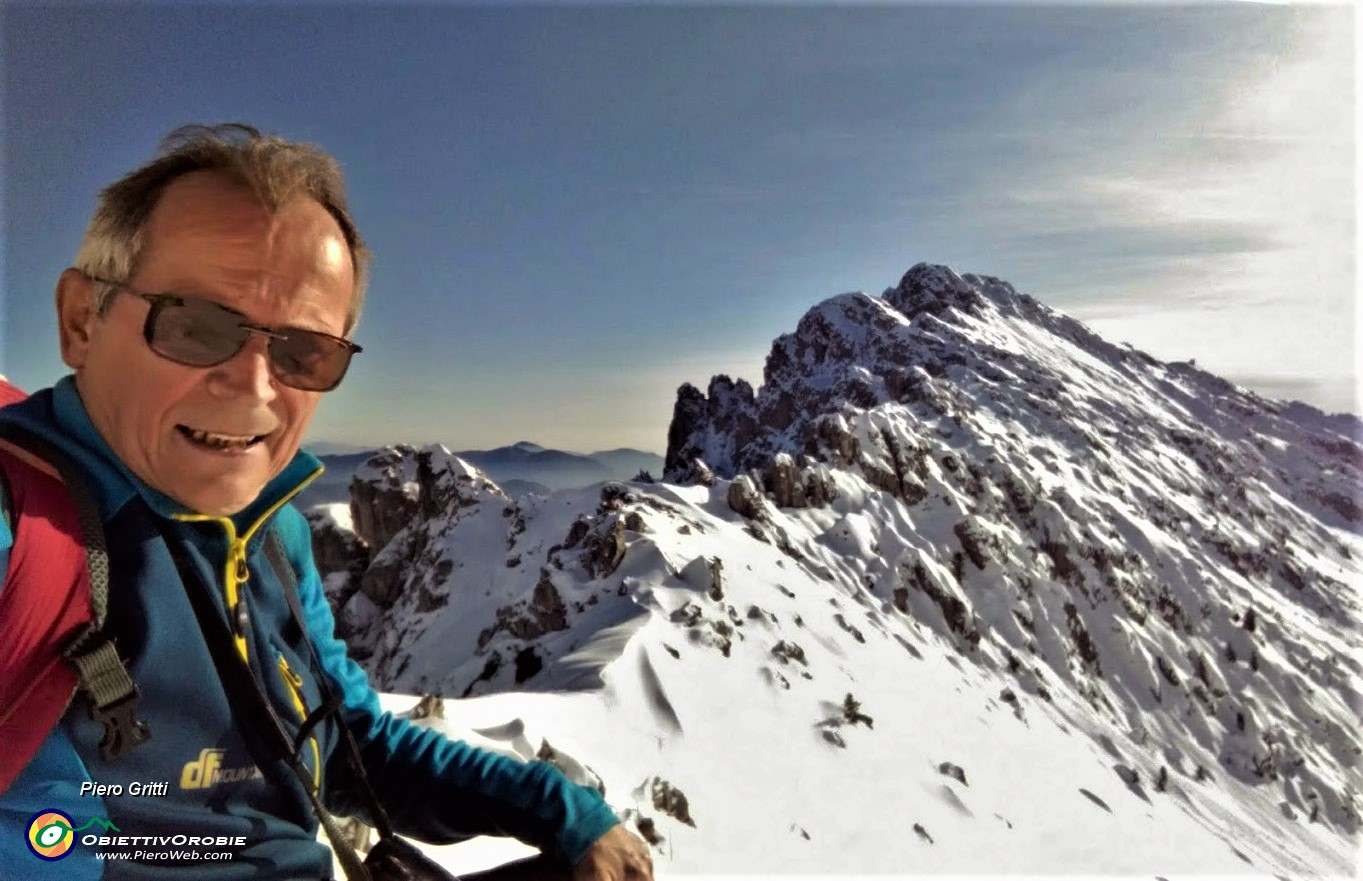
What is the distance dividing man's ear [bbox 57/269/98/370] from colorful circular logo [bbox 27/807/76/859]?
1.26 metres

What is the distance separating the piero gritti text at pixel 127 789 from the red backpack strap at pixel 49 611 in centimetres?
19

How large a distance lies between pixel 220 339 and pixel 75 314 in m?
→ 0.45

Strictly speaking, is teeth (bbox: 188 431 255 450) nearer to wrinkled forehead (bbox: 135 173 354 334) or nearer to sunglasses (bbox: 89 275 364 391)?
sunglasses (bbox: 89 275 364 391)

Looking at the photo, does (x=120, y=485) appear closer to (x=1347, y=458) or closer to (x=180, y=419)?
(x=180, y=419)

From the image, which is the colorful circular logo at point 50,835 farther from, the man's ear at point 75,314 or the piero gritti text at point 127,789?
the man's ear at point 75,314

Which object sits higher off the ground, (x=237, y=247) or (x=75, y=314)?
(x=237, y=247)

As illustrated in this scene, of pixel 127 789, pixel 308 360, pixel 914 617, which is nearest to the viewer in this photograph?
pixel 127 789

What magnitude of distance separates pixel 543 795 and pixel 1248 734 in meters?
85.1

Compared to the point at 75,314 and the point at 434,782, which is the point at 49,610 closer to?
the point at 75,314

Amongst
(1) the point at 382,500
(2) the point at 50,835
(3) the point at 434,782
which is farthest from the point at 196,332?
(1) the point at 382,500

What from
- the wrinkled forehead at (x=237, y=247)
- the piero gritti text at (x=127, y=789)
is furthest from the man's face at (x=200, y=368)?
the piero gritti text at (x=127, y=789)

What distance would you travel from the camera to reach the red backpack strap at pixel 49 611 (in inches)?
68.8

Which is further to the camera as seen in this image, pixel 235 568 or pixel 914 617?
pixel 914 617

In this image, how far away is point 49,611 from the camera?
5.86ft
